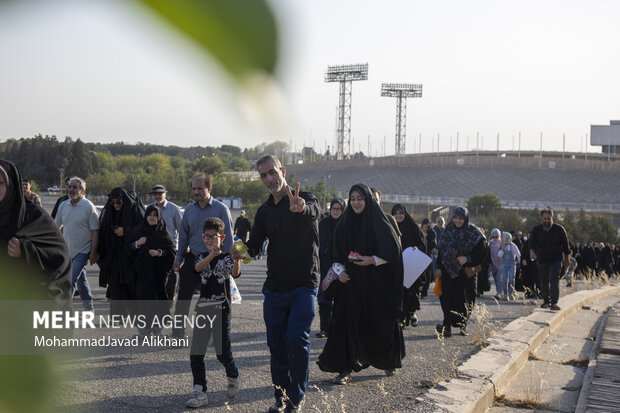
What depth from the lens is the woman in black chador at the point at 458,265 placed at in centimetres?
870

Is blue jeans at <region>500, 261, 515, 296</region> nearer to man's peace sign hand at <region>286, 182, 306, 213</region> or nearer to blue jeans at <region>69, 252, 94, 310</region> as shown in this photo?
blue jeans at <region>69, 252, 94, 310</region>

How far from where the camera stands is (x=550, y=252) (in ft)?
37.2

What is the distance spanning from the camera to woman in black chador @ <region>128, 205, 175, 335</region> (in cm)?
775

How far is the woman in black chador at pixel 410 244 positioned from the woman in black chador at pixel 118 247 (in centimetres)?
346

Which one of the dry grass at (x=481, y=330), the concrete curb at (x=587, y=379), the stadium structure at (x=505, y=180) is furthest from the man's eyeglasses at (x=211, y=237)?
the stadium structure at (x=505, y=180)

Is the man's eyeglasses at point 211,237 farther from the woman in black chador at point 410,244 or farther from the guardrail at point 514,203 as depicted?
the guardrail at point 514,203

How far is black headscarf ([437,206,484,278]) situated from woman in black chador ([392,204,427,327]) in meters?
0.31

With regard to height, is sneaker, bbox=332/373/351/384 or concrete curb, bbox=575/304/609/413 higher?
sneaker, bbox=332/373/351/384

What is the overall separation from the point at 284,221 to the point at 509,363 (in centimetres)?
297

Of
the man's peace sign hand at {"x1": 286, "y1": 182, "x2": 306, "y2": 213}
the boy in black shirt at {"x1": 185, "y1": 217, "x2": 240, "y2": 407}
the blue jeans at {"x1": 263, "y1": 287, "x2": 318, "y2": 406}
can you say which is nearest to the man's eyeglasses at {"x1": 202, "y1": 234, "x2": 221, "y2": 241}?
the boy in black shirt at {"x1": 185, "y1": 217, "x2": 240, "y2": 407}

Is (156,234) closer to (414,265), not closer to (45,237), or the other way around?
(414,265)

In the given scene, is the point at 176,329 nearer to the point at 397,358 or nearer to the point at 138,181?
the point at 397,358

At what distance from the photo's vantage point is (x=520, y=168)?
101 m

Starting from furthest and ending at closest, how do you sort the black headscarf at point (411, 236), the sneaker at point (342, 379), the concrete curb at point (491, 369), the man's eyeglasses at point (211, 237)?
the black headscarf at point (411, 236) < the sneaker at point (342, 379) < the man's eyeglasses at point (211, 237) < the concrete curb at point (491, 369)
